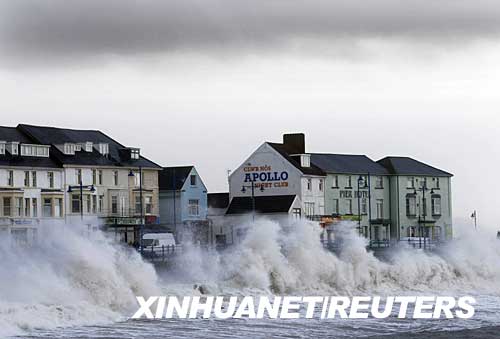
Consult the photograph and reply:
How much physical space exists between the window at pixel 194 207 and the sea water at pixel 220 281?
837 inches

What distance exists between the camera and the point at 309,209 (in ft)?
304

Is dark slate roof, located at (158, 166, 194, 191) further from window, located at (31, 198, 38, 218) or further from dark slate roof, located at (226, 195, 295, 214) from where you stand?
window, located at (31, 198, 38, 218)

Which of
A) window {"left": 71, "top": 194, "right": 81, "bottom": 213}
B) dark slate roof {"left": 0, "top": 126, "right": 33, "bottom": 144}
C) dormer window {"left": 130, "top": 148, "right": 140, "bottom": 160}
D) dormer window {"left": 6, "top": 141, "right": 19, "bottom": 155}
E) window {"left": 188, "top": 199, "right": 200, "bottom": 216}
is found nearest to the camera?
dormer window {"left": 6, "top": 141, "right": 19, "bottom": 155}

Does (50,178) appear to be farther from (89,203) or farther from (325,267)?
(325,267)

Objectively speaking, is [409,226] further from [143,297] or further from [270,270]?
[143,297]

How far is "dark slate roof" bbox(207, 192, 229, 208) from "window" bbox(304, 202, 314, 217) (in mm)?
6685

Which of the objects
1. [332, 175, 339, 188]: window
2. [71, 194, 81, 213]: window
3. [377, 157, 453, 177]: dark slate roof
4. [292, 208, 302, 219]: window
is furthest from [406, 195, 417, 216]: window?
[71, 194, 81, 213]: window

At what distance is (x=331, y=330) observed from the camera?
40250 mm

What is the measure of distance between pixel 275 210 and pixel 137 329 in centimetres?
5106

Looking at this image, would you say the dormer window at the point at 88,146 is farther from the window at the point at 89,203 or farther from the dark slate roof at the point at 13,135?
the dark slate roof at the point at 13,135

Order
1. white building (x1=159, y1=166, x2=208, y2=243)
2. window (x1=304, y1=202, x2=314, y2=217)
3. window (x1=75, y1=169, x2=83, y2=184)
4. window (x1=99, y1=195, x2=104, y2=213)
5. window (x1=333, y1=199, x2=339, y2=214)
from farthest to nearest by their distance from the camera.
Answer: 1. window (x1=333, y1=199, x2=339, y2=214)
2. window (x1=304, y1=202, x2=314, y2=217)
3. white building (x1=159, y1=166, x2=208, y2=243)
4. window (x1=99, y1=195, x2=104, y2=213)
5. window (x1=75, y1=169, x2=83, y2=184)

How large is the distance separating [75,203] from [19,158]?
4.77 meters

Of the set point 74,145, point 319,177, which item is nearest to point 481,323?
point 74,145

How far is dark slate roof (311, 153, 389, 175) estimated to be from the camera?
9656 cm
